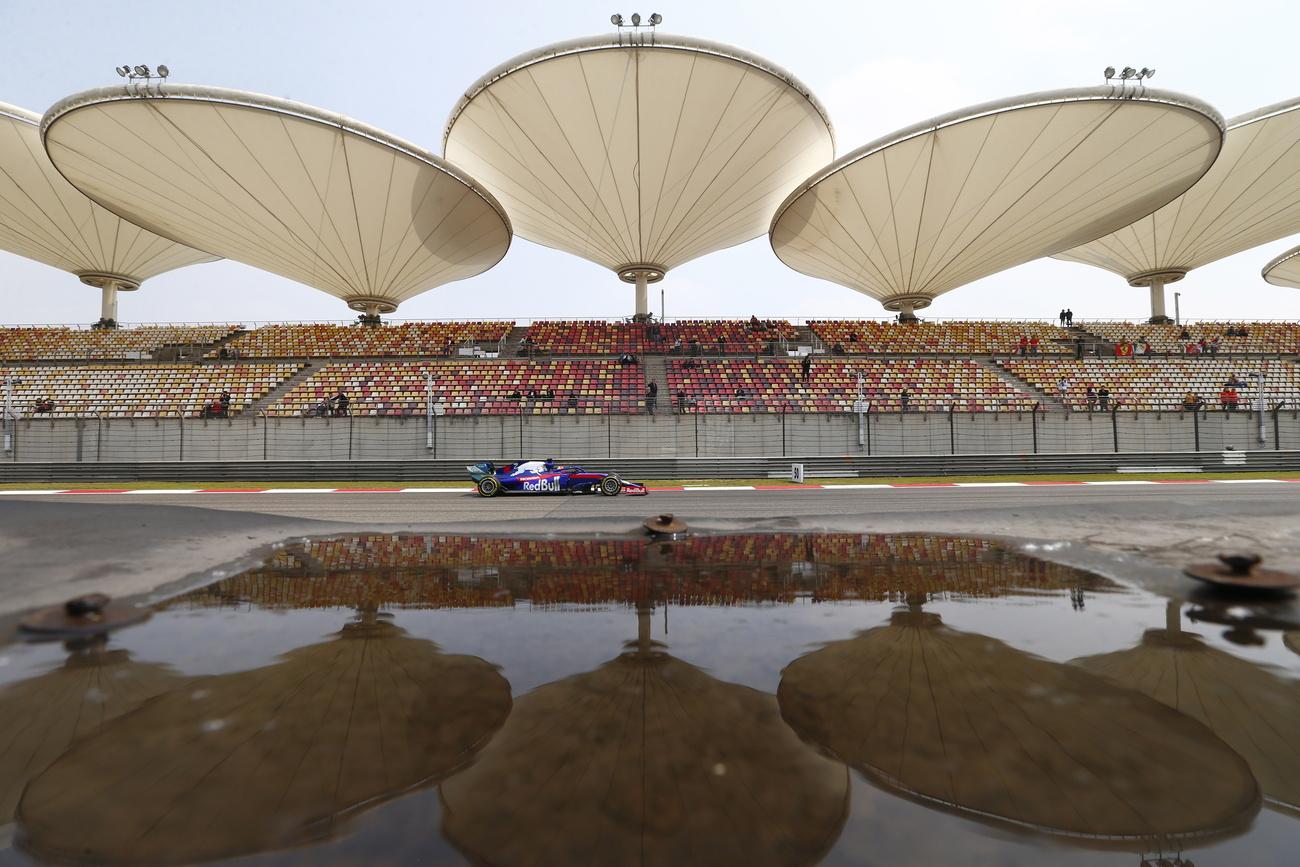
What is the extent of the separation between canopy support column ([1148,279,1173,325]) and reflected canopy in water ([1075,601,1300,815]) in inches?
2176

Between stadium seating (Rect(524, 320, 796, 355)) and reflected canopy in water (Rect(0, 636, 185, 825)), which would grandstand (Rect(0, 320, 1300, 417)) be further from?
reflected canopy in water (Rect(0, 636, 185, 825))

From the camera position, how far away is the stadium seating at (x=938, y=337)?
33656 mm

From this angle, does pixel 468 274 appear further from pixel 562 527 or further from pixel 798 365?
pixel 562 527

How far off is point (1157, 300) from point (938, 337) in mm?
25131

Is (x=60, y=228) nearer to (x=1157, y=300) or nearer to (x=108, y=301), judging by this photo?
(x=108, y=301)

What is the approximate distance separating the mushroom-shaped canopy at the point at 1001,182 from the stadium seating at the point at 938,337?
4.73m

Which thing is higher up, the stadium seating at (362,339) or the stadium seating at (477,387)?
the stadium seating at (362,339)

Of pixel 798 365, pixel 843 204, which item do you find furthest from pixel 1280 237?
pixel 798 365

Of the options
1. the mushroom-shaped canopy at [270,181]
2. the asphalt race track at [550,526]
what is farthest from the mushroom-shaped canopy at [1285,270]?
the mushroom-shaped canopy at [270,181]

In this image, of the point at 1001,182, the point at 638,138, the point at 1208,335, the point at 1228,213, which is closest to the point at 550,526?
the point at 638,138

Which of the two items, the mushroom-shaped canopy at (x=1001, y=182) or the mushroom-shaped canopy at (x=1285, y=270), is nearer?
the mushroom-shaped canopy at (x=1001, y=182)

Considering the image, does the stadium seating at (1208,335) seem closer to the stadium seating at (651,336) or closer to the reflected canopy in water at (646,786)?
the stadium seating at (651,336)

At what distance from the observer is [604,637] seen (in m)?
4.00

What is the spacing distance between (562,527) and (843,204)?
32.1 metres
